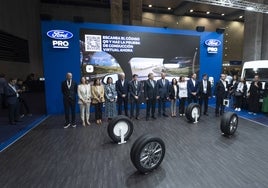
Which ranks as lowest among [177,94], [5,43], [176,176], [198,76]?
[176,176]

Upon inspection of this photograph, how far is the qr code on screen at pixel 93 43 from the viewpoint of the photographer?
311 inches

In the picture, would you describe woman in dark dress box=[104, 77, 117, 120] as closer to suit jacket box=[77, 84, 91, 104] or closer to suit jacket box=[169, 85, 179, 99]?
suit jacket box=[77, 84, 91, 104]

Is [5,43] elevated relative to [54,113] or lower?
elevated

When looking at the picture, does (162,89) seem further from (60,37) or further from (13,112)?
(13,112)

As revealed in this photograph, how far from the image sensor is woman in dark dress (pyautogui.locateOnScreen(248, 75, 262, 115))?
7.88m

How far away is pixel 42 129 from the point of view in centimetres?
600

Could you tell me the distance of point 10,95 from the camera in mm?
6184

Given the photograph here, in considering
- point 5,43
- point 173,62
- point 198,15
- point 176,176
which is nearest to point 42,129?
point 176,176

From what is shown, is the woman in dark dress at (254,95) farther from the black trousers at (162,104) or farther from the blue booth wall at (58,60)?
the blue booth wall at (58,60)

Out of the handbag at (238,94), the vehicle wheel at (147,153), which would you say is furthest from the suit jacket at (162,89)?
the vehicle wheel at (147,153)

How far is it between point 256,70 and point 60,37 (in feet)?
28.6

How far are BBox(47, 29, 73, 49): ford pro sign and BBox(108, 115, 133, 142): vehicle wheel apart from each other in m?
4.59

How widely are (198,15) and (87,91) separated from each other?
17.6m

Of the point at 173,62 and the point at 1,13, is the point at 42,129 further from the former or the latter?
the point at 1,13
